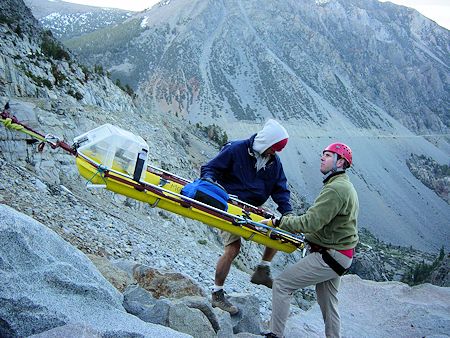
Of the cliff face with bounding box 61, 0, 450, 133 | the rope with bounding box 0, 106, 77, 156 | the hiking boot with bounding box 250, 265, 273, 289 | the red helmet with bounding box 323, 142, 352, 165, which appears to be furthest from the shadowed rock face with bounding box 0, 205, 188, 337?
the cliff face with bounding box 61, 0, 450, 133

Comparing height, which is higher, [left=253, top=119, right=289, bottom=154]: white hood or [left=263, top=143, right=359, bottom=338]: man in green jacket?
[left=253, top=119, right=289, bottom=154]: white hood

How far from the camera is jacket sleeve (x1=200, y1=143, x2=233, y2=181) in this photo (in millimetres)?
6070

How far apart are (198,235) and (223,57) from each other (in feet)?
377

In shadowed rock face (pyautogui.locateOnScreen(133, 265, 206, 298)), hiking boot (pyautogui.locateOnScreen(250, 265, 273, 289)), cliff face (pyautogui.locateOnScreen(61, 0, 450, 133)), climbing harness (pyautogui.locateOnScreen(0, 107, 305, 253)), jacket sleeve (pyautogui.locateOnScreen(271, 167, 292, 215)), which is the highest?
cliff face (pyautogui.locateOnScreen(61, 0, 450, 133))

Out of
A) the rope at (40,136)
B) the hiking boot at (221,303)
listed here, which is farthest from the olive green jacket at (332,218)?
the rope at (40,136)

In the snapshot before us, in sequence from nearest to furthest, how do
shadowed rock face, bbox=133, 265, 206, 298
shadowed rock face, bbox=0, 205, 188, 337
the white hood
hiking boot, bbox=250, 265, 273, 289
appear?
shadowed rock face, bbox=0, 205, 188, 337 < the white hood < hiking boot, bbox=250, 265, 273, 289 < shadowed rock face, bbox=133, 265, 206, 298

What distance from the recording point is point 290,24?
158 m

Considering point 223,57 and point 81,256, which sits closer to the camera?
point 81,256

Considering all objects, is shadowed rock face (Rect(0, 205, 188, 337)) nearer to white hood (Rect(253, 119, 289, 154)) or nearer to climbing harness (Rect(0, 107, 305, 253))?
climbing harness (Rect(0, 107, 305, 253))

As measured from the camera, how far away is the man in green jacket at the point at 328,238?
484 centimetres

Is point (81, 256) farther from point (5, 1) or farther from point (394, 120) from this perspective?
point (394, 120)

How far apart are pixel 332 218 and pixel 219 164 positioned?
6.72 ft

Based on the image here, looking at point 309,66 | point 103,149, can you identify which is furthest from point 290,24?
point 103,149

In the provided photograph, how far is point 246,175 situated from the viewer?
6.18m
